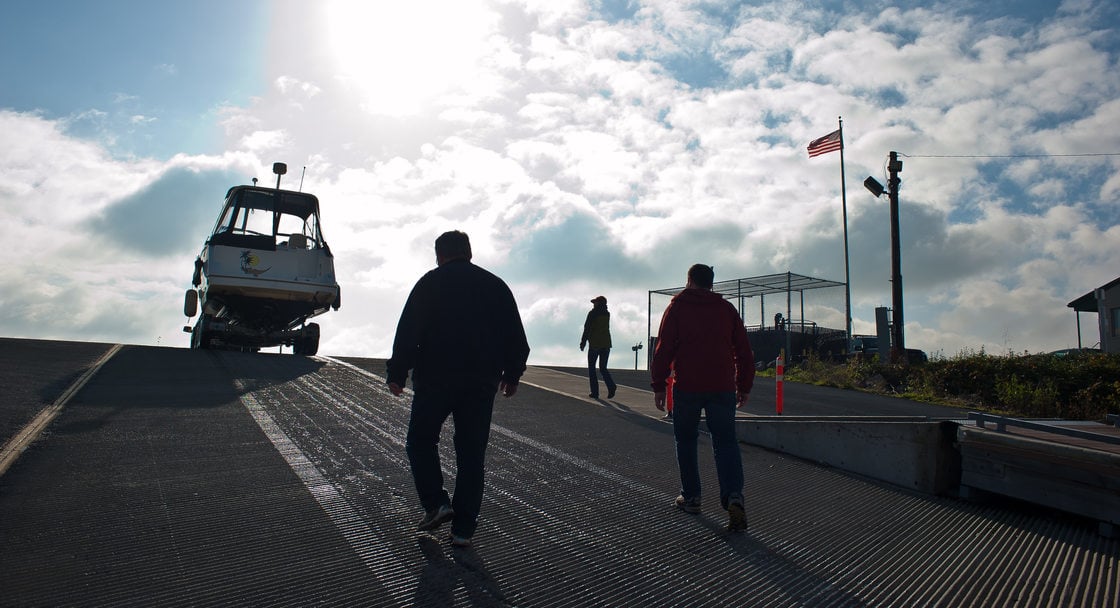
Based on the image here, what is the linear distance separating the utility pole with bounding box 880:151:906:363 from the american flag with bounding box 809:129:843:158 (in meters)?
5.83

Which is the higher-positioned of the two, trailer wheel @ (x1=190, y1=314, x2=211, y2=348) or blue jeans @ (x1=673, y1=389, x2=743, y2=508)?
trailer wheel @ (x1=190, y1=314, x2=211, y2=348)

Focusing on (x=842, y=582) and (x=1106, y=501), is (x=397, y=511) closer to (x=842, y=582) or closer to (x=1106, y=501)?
(x=842, y=582)

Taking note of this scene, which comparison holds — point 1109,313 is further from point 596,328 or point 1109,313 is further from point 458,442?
point 458,442

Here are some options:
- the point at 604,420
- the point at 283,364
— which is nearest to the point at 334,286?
the point at 283,364

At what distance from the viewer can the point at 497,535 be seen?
4398 mm

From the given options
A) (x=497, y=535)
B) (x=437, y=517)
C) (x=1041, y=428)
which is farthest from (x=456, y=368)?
(x=1041, y=428)

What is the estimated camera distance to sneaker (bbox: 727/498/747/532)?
15.5ft

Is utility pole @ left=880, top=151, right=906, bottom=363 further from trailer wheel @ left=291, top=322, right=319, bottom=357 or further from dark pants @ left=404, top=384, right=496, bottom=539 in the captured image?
dark pants @ left=404, top=384, right=496, bottom=539

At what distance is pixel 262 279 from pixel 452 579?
14.6 meters

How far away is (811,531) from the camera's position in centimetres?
489

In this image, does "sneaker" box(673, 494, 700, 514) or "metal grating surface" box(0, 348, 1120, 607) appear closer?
"metal grating surface" box(0, 348, 1120, 607)

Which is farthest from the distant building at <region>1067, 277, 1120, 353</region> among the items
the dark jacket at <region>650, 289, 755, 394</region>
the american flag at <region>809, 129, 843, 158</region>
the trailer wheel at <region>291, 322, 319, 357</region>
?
the dark jacket at <region>650, 289, 755, 394</region>

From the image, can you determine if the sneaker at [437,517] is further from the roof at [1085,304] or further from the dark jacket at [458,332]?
the roof at [1085,304]

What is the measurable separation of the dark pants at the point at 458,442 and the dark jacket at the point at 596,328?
796 centimetres
